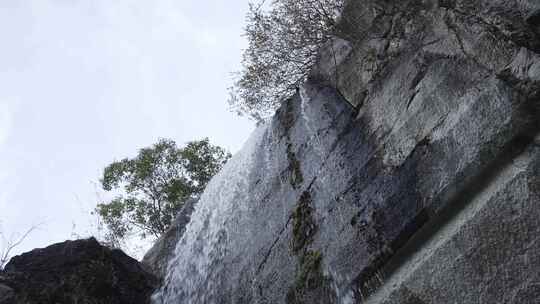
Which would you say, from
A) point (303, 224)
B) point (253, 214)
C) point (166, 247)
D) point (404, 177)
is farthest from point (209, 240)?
point (404, 177)

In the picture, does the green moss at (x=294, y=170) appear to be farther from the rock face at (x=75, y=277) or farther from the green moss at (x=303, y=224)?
the rock face at (x=75, y=277)

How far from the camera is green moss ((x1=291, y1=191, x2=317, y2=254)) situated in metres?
4.94

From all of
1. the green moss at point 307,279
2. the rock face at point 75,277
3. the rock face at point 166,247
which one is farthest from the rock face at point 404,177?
the rock face at point 166,247

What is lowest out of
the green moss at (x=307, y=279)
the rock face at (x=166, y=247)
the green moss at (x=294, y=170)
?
the green moss at (x=307, y=279)

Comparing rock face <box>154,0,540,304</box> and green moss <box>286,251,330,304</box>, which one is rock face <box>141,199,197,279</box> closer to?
rock face <box>154,0,540,304</box>

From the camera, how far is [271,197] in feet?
20.3

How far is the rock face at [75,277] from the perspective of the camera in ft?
23.1

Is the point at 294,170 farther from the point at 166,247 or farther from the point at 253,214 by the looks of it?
the point at 166,247

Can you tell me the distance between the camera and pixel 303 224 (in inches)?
203

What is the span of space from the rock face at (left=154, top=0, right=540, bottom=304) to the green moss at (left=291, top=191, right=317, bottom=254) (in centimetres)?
2

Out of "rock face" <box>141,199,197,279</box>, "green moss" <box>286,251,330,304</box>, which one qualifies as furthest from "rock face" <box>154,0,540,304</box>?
"rock face" <box>141,199,197,279</box>

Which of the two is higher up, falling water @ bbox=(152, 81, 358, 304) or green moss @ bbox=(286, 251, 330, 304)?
falling water @ bbox=(152, 81, 358, 304)

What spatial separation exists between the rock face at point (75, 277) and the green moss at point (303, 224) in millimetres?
3878

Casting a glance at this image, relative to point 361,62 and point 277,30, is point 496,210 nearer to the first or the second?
point 361,62
